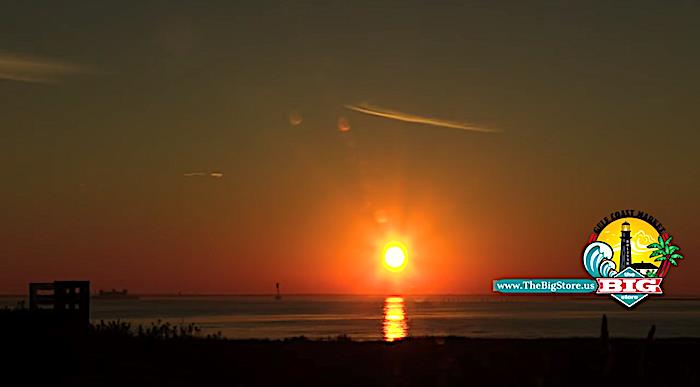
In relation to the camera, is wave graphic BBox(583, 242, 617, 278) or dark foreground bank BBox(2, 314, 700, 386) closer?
dark foreground bank BBox(2, 314, 700, 386)

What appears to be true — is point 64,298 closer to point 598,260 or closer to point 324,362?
point 324,362

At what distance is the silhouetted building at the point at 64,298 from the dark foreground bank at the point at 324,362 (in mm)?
5285

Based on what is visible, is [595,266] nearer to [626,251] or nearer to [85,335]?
[626,251]

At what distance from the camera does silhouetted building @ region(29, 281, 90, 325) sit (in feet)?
125

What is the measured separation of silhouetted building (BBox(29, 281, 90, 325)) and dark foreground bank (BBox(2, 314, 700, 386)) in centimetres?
529

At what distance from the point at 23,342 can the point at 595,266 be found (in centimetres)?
2554

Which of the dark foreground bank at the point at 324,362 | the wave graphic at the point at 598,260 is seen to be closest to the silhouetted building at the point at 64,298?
the dark foreground bank at the point at 324,362

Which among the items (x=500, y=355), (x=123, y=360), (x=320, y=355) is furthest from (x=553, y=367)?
(x=123, y=360)

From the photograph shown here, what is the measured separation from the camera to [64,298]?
38.2 metres

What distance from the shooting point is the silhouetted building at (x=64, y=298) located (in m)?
38.0

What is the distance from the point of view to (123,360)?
1047 inches

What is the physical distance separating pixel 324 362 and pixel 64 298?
49.8 feet

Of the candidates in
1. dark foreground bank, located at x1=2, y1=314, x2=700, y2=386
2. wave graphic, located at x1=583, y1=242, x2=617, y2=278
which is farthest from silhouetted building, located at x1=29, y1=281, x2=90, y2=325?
wave graphic, located at x1=583, y1=242, x2=617, y2=278

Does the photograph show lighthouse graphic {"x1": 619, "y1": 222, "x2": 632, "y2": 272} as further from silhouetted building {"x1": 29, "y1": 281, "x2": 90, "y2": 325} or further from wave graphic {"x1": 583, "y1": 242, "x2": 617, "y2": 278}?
silhouetted building {"x1": 29, "y1": 281, "x2": 90, "y2": 325}
